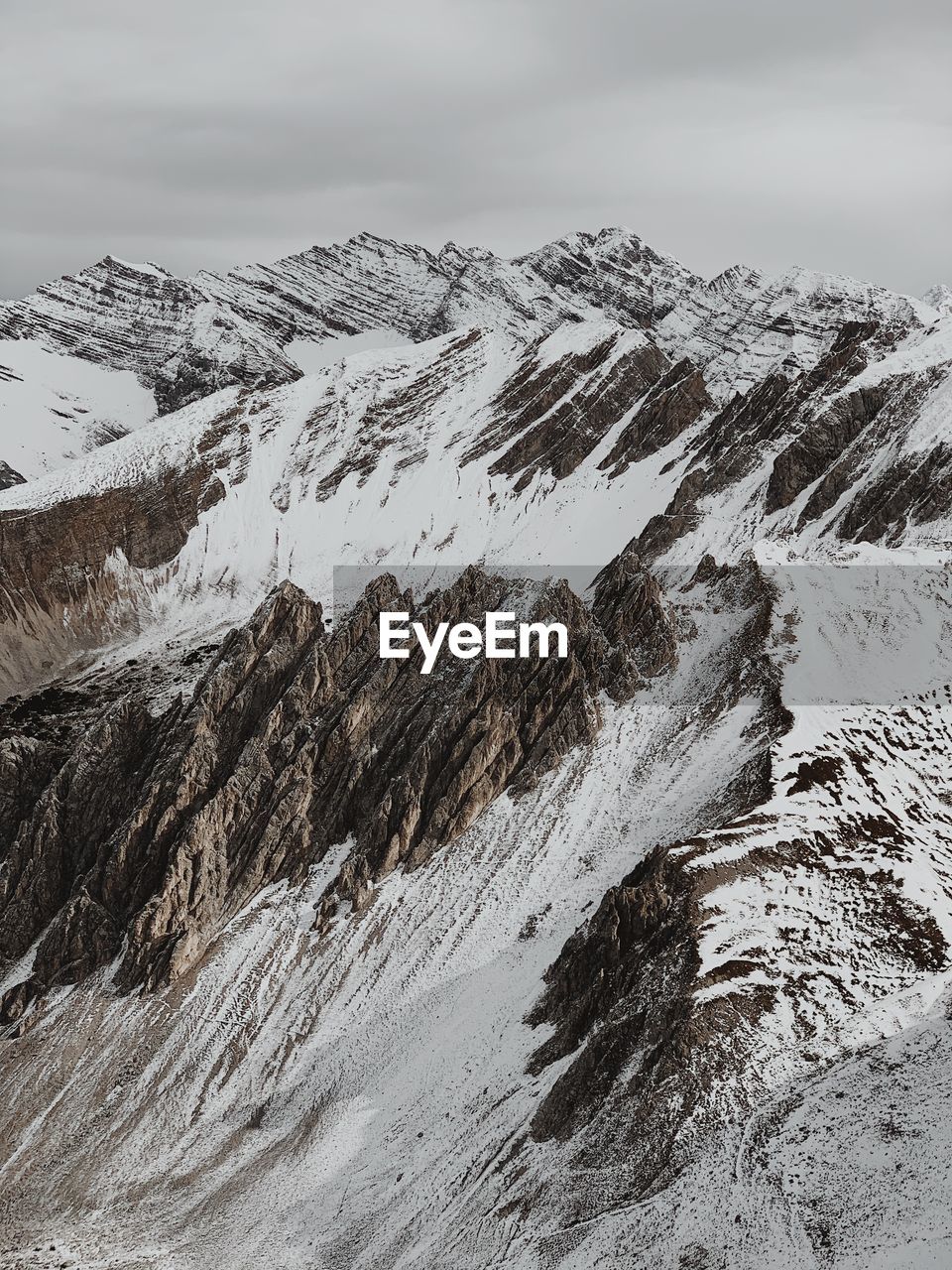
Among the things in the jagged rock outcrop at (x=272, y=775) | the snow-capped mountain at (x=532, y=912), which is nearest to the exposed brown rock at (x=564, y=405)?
the snow-capped mountain at (x=532, y=912)

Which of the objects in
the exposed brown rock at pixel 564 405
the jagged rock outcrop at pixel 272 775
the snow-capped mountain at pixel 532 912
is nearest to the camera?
the snow-capped mountain at pixel 532 912

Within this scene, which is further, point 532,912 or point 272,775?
point 272,775

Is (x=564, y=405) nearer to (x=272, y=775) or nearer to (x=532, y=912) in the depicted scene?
(x=272, y=775)

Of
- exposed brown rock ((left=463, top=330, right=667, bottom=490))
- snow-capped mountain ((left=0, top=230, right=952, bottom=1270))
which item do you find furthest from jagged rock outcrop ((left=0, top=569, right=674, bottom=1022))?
exposed brown rock ((left=463, top=330, right=667, bottom=490))


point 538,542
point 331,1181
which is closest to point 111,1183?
point 331,1181

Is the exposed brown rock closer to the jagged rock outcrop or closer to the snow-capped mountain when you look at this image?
the snow-capped mountain

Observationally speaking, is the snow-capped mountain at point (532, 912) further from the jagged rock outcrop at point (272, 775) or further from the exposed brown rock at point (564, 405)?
the exposed brown rock at point (564, 405)

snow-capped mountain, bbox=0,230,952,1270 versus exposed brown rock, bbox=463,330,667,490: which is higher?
exposed brown rock, bbox=463,330,667,490

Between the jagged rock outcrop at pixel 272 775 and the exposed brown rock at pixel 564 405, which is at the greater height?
the exposed brown rock at pixel 564 405

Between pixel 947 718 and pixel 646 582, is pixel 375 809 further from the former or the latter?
pixel 947 718

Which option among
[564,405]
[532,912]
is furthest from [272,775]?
[564,405]
